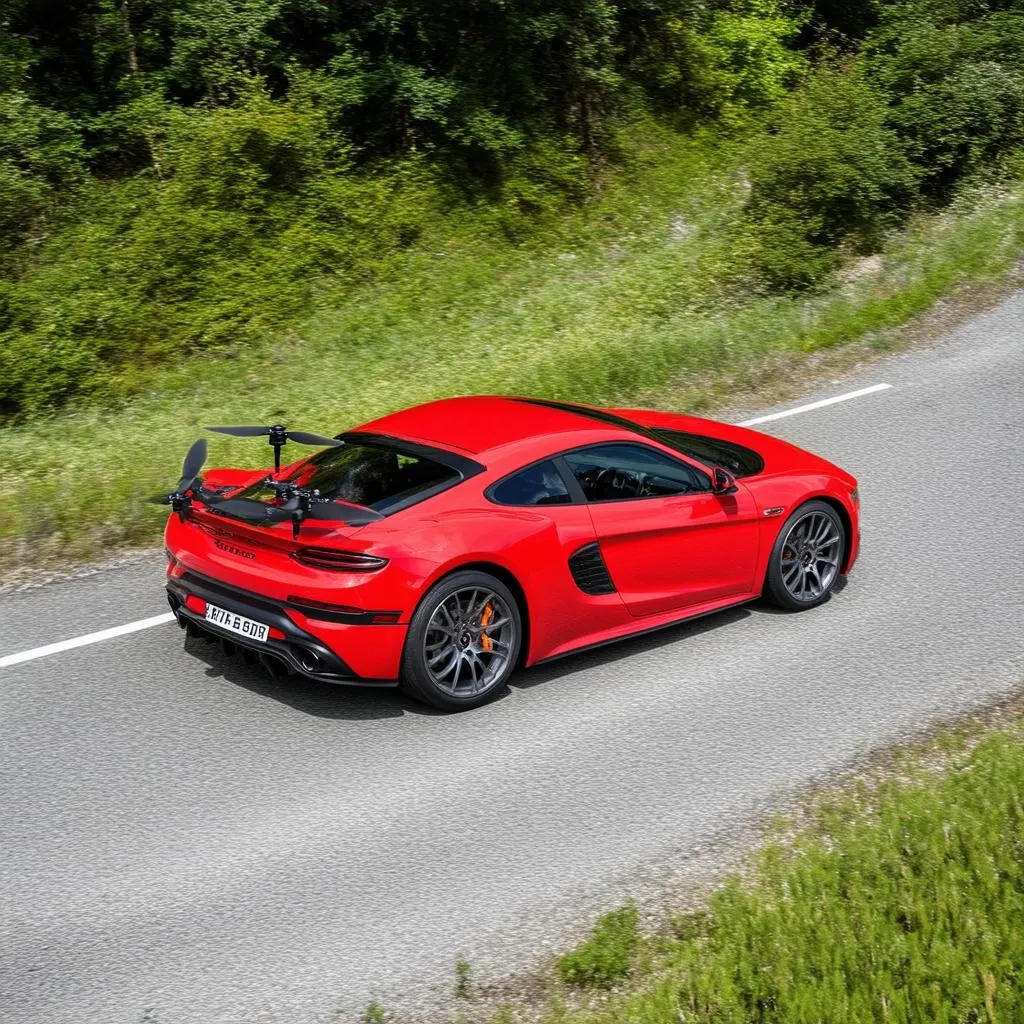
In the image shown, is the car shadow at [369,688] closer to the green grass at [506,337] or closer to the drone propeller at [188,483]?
the drone propeller at [188,483]

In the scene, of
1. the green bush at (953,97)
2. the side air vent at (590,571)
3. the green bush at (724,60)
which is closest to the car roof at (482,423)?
the side air vent at (590,571)

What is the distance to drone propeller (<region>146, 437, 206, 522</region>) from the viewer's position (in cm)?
735

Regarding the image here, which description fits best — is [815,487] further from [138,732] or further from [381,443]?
[138,732]

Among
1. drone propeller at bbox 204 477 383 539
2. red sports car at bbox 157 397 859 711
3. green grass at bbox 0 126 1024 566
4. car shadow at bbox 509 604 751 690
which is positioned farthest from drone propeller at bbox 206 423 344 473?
green grass at bbox 0 126 1024 566

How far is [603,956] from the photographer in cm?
498

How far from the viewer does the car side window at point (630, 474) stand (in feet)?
24.6

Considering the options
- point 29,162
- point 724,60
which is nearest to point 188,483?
point 29,162

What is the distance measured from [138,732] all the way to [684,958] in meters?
3.18

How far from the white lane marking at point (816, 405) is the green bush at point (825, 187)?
14.1 feet

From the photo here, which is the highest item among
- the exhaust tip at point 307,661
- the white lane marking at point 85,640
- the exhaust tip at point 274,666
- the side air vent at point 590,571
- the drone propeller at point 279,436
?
the drone propeller at point 279,436

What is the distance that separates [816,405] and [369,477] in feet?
21.9

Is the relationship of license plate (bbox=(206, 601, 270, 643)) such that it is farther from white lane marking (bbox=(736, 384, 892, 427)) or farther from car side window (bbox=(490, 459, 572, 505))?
white lane marking (bbox=(736, 384, 892, 427))

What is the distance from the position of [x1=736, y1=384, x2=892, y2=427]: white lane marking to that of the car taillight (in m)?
6.20

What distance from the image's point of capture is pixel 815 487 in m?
8.39
